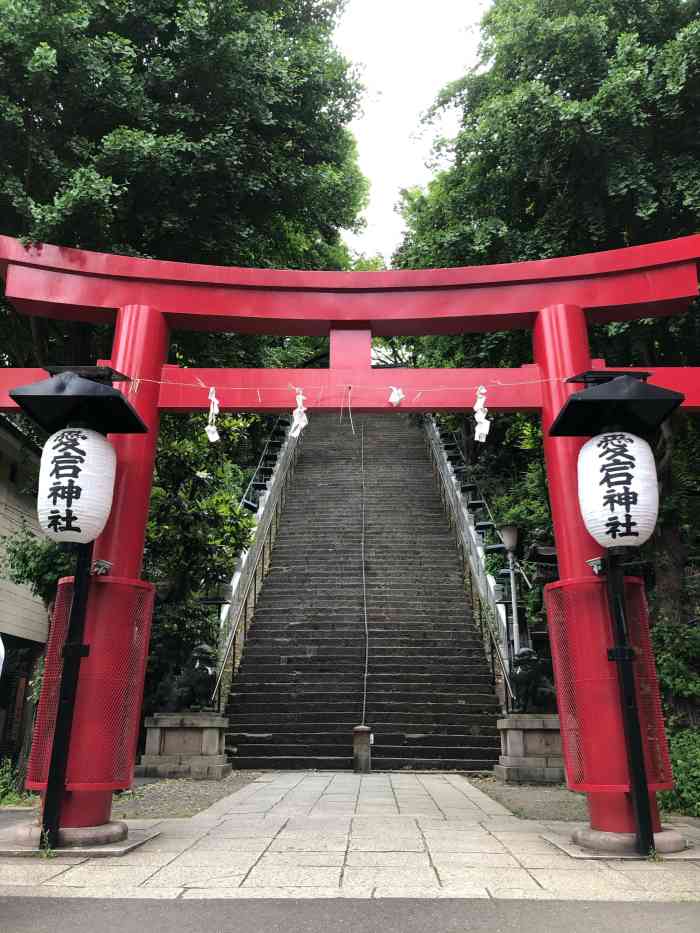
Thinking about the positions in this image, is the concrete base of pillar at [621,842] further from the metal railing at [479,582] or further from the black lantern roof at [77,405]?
the metal railing at [479,582]

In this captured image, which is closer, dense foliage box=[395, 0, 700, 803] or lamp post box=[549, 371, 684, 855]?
lamp post box=[549, 371, 684, 855]

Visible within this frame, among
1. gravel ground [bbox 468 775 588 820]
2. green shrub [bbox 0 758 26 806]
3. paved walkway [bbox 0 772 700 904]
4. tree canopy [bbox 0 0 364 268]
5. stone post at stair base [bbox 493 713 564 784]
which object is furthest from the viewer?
stone post at stair base [bbox 493 713 564 784]

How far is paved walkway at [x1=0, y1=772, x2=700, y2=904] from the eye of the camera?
3.91m

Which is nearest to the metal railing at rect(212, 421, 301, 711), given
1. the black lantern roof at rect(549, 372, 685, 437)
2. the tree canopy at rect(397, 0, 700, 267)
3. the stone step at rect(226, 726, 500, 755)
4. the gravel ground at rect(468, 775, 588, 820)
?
the stone step at rect(226, 726, 500, 755)

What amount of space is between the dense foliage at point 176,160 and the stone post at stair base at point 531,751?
176 inches

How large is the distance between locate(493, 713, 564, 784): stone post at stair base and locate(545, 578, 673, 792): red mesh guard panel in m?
3.93

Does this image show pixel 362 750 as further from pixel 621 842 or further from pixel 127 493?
pixel 127 493

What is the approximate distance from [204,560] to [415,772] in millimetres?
4163

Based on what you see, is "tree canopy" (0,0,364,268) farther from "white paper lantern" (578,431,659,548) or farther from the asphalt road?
the asphalt road

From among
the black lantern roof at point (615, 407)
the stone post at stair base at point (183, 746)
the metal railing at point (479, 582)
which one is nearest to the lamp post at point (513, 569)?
the metal railing at point (479, 582)

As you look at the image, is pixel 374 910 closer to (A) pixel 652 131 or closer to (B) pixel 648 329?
(B) pixel 648 329

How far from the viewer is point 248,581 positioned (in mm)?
12445

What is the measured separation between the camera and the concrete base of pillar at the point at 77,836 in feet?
15.9

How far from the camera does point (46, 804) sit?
4.83 meters
